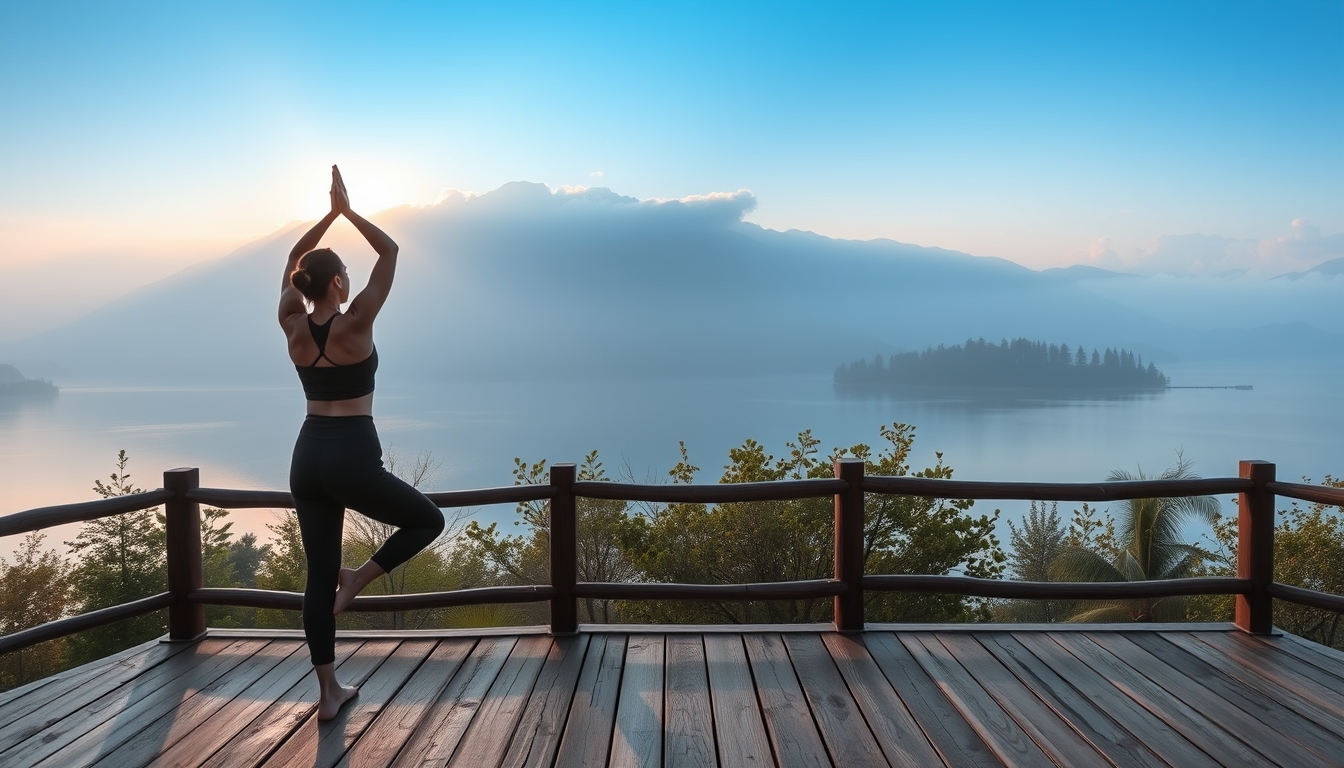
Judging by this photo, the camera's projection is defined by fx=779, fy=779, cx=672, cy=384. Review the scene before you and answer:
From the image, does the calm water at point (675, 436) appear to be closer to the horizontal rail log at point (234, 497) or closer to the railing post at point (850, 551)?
the railing post at point (850, 551)

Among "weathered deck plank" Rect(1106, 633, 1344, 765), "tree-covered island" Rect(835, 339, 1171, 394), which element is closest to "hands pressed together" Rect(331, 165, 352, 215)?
"weathered deck plank" Rect(1106, 633, 1344, 765)

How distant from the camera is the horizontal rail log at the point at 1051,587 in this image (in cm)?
350

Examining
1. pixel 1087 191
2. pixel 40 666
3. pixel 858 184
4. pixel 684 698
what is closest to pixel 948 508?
pixel 684 698

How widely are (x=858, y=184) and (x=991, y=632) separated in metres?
59.0

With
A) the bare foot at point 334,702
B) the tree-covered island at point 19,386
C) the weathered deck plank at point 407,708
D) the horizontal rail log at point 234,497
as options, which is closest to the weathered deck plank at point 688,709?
the weathered deck plank at point 407,708

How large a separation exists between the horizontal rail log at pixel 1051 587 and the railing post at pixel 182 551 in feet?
10.4

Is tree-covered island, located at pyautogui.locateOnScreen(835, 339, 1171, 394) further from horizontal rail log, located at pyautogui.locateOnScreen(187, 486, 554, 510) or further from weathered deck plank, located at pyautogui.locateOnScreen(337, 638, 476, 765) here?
weathered deck plank, located at pyautogui.locateOnScreen(337, 638, 476, 765)

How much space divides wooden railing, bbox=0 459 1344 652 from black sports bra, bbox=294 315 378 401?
988 mm

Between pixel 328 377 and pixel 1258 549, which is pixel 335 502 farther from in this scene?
pixel 1258 549

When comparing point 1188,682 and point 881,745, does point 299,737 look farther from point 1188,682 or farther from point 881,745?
point 1188,682

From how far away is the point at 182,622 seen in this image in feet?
12.0

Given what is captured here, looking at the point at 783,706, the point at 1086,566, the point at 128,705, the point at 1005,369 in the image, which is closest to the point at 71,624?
the point at 128,705

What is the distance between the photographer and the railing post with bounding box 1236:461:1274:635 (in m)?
3.64

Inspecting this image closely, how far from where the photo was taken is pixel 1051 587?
141 inches
